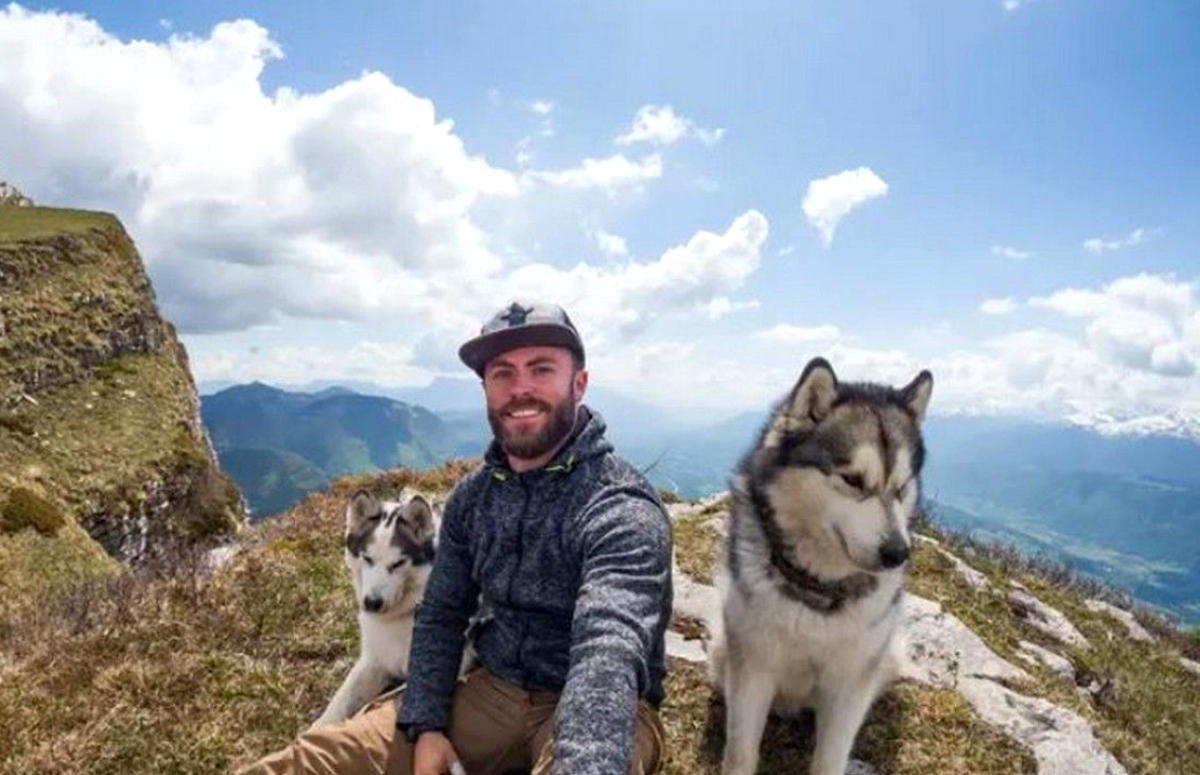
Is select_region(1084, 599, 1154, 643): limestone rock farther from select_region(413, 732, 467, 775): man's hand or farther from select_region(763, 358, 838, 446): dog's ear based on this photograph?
select_region(413, 732, 467, 775): man's hand

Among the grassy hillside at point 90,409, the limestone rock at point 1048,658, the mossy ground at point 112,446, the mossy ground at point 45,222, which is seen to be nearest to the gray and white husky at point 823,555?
the limestone rock at point 1048,658

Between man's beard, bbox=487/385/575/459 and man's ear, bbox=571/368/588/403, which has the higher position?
man's ear, bbox=571/368/588/403

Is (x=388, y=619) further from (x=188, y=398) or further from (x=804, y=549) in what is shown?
(x=188, y=398)

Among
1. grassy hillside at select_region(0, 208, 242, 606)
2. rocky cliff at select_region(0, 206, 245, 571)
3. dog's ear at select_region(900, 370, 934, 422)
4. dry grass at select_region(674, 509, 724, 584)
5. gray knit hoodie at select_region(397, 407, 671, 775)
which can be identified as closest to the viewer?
gray knit hoodie at select_region(397, 407, 671, 775)

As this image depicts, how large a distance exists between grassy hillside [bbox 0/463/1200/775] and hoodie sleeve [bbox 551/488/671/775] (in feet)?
7.59

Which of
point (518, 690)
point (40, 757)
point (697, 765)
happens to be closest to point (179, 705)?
point (40, 757)

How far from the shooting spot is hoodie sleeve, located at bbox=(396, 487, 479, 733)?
4227 mm

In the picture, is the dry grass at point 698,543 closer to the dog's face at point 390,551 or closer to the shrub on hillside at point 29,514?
the dog's face at point 390,551

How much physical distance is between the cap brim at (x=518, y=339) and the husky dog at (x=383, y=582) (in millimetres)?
2363

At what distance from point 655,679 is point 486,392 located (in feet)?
5.56

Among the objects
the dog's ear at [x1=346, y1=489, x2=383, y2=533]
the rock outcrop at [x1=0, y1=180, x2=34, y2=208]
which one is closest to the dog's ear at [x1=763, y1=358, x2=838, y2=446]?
the dog's ear at [x1=346, y1=489, x2=383, y2=533]

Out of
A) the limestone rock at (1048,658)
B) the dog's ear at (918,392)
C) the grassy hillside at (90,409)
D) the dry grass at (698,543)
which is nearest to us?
the dog's ear at (918,392)

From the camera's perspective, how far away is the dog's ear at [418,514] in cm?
620

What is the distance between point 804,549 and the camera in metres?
4.69
